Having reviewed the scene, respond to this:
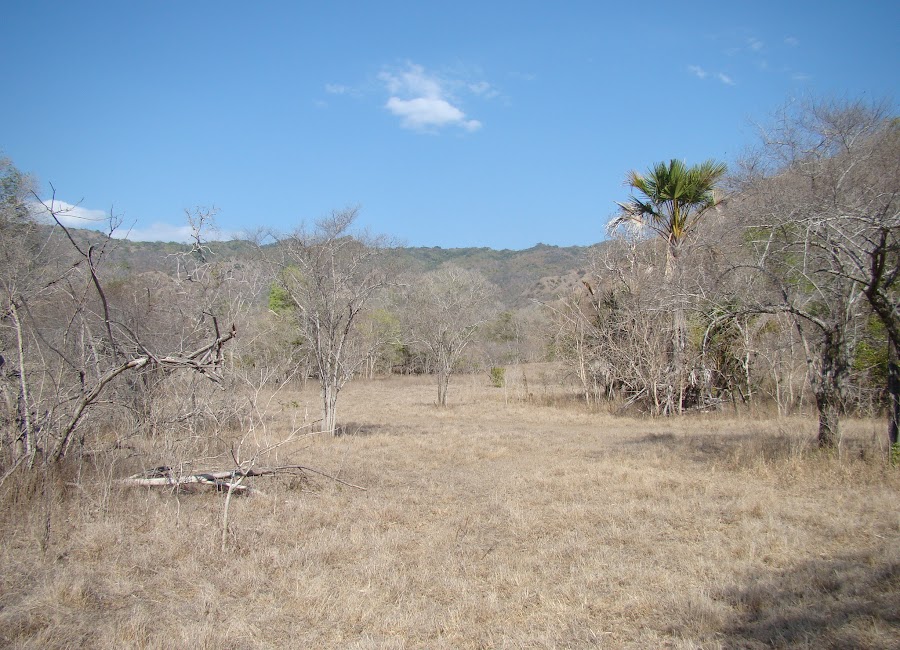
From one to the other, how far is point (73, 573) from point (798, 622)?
5403 millimetres

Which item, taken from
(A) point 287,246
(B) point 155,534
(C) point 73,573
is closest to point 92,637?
(C) point 73,573

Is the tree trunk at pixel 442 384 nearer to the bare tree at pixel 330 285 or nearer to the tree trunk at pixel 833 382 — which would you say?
the bare tree at pixel 330 285

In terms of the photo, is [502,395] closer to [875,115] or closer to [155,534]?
[875,115]

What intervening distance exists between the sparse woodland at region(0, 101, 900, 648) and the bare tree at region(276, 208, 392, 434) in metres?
0.06

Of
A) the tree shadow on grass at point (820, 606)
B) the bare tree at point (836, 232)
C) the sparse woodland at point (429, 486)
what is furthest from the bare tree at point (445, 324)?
the tree shadow on grass at point (820, 606)

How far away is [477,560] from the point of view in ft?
18.0

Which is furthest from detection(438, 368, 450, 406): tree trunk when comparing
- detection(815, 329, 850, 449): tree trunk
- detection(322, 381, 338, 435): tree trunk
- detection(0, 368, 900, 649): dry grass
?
detection(815, 329, 850, 449): tree trunk

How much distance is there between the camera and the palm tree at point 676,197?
17.7 m

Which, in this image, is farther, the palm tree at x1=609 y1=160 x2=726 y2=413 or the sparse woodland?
the palm tree at x1=609 y1=160 x2=726 y2=413

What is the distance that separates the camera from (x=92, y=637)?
3.79 metres

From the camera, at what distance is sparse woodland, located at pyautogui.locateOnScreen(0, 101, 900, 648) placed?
4176 mm

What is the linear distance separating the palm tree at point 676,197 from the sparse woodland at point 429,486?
1527mm

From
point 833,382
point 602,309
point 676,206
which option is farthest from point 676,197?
point 833,382

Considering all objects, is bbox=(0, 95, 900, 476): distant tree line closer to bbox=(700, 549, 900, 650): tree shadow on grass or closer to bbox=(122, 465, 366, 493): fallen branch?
bbox=(122, 465, 366, 493): fallen branch
